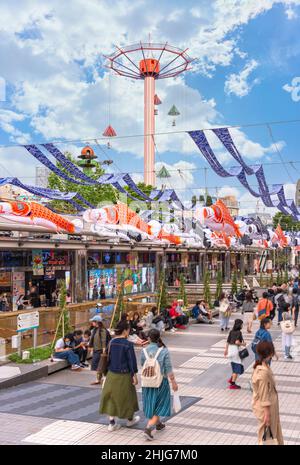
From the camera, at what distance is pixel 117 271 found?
27625 millimetres

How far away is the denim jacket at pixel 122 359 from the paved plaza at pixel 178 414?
948 millimetres

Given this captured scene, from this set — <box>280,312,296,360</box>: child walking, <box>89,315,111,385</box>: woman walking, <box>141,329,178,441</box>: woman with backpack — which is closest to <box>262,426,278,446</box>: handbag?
<box>141,329,178,441</box>: woman with backpack

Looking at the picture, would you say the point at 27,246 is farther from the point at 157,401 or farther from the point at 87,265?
the point at 157,401

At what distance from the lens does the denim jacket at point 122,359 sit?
7906mm

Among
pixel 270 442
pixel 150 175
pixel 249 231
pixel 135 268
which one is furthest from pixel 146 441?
pixel 150 175

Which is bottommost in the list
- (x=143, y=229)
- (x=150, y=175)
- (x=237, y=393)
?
(x=237, y=393)

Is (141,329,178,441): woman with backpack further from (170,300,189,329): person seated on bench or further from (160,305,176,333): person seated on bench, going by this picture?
(170,300,189,329): person seated on bench

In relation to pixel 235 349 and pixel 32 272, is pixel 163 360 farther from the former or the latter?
pixel 32 272

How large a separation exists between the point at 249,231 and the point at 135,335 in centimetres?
2330

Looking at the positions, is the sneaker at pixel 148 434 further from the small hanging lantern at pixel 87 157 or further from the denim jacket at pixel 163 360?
the small hanging lantern at pixel 87 157

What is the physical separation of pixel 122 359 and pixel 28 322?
5.73 m

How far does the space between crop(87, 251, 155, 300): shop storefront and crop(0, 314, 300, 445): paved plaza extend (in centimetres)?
1215

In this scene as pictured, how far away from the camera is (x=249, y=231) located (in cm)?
3791
